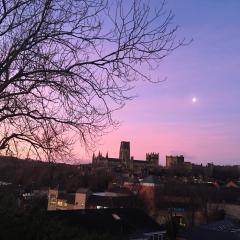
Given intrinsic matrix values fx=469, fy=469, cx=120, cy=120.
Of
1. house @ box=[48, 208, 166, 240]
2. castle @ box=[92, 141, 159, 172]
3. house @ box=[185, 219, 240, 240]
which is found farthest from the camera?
castle @ box=[92, 141, 159, 172]

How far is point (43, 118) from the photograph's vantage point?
9078 millimetres

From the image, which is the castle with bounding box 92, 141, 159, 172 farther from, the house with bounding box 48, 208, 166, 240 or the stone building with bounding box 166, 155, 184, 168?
the house with bounding box 48, 208, 166, 240

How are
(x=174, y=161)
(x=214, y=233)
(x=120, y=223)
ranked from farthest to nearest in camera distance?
(x=174, y=161) → (x=120, y=223) → (x=214, y=233)

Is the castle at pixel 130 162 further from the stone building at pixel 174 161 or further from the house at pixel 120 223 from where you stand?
the house at pixel 120 223

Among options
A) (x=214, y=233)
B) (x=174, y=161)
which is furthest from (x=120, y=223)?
(x=174, y=161)

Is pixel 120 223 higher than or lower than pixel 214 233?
higher

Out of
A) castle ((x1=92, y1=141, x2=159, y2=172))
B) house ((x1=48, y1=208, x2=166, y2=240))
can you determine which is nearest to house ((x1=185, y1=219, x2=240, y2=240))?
house ((x1=48, y1=208, x2=166, y2=240))

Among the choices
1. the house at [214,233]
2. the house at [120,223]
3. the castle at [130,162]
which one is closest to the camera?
the house at [214,233]

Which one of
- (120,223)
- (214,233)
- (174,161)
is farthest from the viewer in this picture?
(174,161)

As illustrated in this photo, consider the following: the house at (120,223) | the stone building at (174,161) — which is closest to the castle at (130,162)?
the stone building at (174,161)

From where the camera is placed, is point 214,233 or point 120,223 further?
point 120,223

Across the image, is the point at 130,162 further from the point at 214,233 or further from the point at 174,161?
the point at 214,233

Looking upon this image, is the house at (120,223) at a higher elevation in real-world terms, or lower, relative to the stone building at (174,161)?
lower

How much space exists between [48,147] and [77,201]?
6483 centimetres
